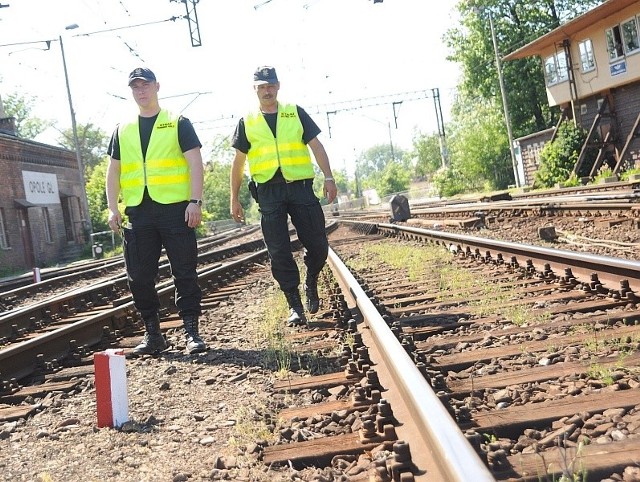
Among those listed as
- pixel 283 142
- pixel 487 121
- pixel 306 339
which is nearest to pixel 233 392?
pixel 306 339

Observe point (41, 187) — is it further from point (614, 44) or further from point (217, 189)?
point (217, 189)

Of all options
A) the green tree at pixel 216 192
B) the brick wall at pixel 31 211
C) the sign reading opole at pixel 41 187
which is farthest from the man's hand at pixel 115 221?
the green tree at pixel 216 192

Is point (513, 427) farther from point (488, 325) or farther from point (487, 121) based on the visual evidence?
point (487, 121)

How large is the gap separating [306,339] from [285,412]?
6.10 feet

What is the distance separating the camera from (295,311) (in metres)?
6.21

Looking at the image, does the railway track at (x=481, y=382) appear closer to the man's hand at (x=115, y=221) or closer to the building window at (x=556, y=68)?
the man's hand at (x=115, y=221)

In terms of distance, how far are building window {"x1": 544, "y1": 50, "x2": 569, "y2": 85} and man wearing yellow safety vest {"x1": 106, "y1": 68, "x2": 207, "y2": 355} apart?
32.7 meters

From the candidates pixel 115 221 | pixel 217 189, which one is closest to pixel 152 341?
pixel 115 221

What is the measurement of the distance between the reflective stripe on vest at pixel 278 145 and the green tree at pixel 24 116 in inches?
2940

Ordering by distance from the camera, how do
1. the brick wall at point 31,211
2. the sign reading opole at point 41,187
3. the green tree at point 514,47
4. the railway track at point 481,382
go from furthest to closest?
the green tree at point 514,47, the sign reading opole at point 41,187, the brick wall at point 31,211, the railway track at point 481,382

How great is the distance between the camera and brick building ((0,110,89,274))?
32.2 meters

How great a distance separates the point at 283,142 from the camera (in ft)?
20.1

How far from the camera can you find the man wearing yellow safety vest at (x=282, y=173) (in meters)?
6.13

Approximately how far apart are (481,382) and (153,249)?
10.0 ft
